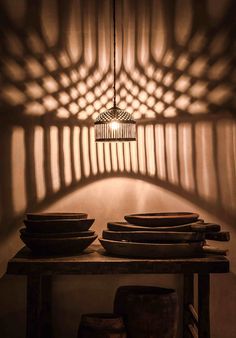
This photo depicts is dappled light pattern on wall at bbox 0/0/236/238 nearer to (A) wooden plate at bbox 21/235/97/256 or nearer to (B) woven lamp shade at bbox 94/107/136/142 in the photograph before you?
(B) woven lamp shade at bbox 94/107/136/142

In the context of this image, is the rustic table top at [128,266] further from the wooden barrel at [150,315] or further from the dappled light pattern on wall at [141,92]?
the dappled light pattern on wall at [141,92]

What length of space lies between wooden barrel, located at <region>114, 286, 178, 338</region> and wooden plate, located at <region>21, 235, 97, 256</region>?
315mm

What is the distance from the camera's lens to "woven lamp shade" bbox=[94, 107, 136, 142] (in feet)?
7.64

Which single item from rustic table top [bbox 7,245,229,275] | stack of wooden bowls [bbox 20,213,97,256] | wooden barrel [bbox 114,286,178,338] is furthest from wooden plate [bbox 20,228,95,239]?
wooden barrel [bbox 114,286,178,338]

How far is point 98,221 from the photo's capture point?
2658 millimetres

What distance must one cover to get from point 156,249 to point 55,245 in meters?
0.41

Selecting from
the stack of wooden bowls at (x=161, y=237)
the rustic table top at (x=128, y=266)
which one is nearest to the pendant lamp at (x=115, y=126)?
the stack of wooden bowls at (x=161, y=237)

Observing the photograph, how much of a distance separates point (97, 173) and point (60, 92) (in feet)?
1.55

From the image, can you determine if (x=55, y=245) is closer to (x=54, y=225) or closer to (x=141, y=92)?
(x=54, y=225)

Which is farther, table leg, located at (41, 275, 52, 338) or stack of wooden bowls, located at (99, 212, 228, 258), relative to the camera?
table leg, located at (41, 275, 52, 338)

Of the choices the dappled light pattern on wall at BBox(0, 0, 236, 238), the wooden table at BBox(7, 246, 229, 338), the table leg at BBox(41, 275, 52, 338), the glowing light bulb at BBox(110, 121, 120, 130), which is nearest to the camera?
the wooden table at BBox(7, 246, 229, 338)

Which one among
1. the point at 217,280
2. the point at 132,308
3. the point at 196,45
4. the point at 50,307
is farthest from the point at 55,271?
the point at 196,45

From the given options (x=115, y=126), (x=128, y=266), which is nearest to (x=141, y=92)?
(x=115, y=126)

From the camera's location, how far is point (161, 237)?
2.03m
